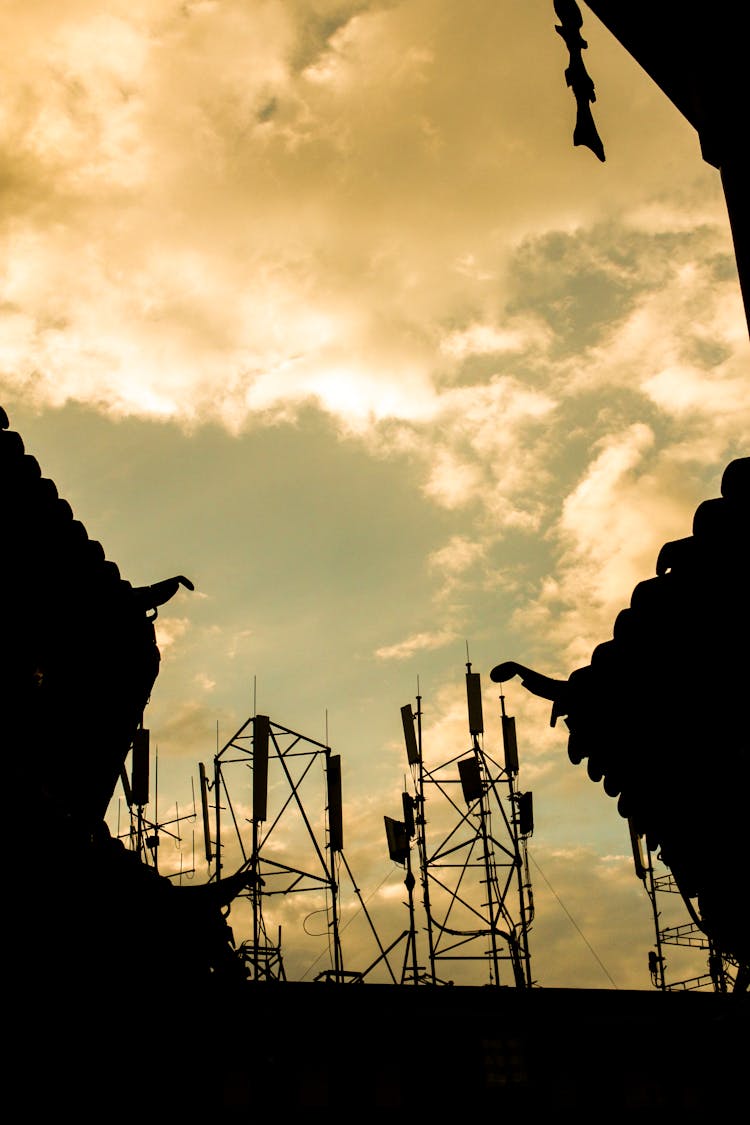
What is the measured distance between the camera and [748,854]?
12.7 ft

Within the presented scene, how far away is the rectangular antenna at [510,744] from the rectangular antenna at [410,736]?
303 centimetres

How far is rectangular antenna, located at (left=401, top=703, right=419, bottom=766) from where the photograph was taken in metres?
34.9

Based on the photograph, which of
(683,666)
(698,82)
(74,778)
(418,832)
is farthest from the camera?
(418,832)

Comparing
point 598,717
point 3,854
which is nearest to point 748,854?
point 598,717

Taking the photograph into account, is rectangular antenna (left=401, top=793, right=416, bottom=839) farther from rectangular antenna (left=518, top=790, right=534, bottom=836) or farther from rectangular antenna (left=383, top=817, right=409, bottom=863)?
rectangular antenna (left=518, top=790, right=534, bottom=836)

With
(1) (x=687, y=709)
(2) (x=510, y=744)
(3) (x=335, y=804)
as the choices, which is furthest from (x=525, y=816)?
(1) (x=687, y=709)

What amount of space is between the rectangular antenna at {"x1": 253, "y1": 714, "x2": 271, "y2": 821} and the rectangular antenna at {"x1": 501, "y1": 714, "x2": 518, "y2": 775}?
326 inches

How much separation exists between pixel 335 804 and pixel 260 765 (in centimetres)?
277

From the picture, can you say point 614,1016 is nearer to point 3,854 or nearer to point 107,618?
point 107,618

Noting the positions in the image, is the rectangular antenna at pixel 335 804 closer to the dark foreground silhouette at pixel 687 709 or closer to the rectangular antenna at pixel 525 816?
the rectangular antenna at pixel 525 816

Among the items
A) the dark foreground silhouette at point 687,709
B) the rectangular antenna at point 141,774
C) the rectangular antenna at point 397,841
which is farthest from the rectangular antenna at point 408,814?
the dark foreground silhouette at point 687,709

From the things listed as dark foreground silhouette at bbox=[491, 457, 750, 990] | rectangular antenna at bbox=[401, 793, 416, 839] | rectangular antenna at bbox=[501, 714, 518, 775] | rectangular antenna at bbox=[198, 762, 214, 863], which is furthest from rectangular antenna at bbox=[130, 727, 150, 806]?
dark foreground silhouette at bbox=[491, 457, 750, 990]

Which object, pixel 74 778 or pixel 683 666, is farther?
pixel 74 778

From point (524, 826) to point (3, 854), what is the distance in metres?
31.2
